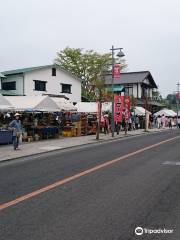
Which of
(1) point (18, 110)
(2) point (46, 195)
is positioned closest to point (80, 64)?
(1) point (18, 110)

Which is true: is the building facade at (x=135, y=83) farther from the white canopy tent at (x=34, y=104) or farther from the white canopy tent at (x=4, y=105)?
the white canopy tent at (x=4, y=105)

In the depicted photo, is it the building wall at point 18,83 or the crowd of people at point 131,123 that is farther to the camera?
the building wall at point 18,83

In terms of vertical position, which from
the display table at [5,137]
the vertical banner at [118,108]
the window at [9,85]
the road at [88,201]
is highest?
the window at [9,85]

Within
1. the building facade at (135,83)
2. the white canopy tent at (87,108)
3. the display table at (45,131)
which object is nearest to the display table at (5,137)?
the display table at (45,131)

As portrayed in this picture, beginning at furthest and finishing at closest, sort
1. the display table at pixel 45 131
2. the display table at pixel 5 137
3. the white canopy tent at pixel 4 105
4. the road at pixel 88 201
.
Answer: the display table at pixel 45 131, the white canopy tent at pixel 4 105, the display table at pixel 5 137, the road at pixel 88 201

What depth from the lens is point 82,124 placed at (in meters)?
30.4

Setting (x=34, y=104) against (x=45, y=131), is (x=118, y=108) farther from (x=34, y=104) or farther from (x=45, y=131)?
(x=34, y=104)

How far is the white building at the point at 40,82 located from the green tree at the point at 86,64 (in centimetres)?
508

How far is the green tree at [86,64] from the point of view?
48.6 metres

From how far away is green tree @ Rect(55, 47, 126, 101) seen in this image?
48562 mm

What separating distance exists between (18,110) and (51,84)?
16.8 m

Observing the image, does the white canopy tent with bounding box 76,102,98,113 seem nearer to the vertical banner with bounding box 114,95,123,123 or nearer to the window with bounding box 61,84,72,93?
the vertical banner with bounding box 114,95,123,123

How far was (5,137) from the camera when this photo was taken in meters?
20.9

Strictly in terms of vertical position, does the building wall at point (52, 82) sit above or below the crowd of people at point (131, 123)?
above
